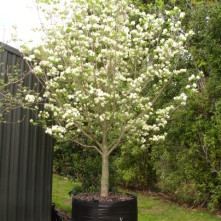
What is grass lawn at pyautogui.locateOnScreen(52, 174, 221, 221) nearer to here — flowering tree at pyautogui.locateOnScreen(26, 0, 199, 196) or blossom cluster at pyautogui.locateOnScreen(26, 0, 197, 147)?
flowering tree at pyautogui.locateOnScreen(26, 0, 199, 196)

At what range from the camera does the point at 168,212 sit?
283 inches

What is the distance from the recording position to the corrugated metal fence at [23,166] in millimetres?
4500

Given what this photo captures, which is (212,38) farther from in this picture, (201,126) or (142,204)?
(142,204)

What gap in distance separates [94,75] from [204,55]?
4088 millimetres

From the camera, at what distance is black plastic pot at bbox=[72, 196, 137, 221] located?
14.1 feet

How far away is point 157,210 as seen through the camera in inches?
293

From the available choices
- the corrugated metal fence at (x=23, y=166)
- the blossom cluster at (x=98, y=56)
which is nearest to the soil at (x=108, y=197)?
the corrugated metal fence at (x=23, y=166)

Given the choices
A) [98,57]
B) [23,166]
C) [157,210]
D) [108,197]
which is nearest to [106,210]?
[108,197]

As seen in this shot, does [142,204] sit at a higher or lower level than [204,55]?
lower

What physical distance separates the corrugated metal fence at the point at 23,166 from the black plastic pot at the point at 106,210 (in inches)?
37.4

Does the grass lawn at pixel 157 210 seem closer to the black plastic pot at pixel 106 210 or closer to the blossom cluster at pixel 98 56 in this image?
the black plastic pot at pixel 106 210

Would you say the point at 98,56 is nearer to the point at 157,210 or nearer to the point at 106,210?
the point at 106,210

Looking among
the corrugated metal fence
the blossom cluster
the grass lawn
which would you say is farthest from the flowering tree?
the grass lawn

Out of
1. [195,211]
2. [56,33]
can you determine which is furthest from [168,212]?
[56,33]
